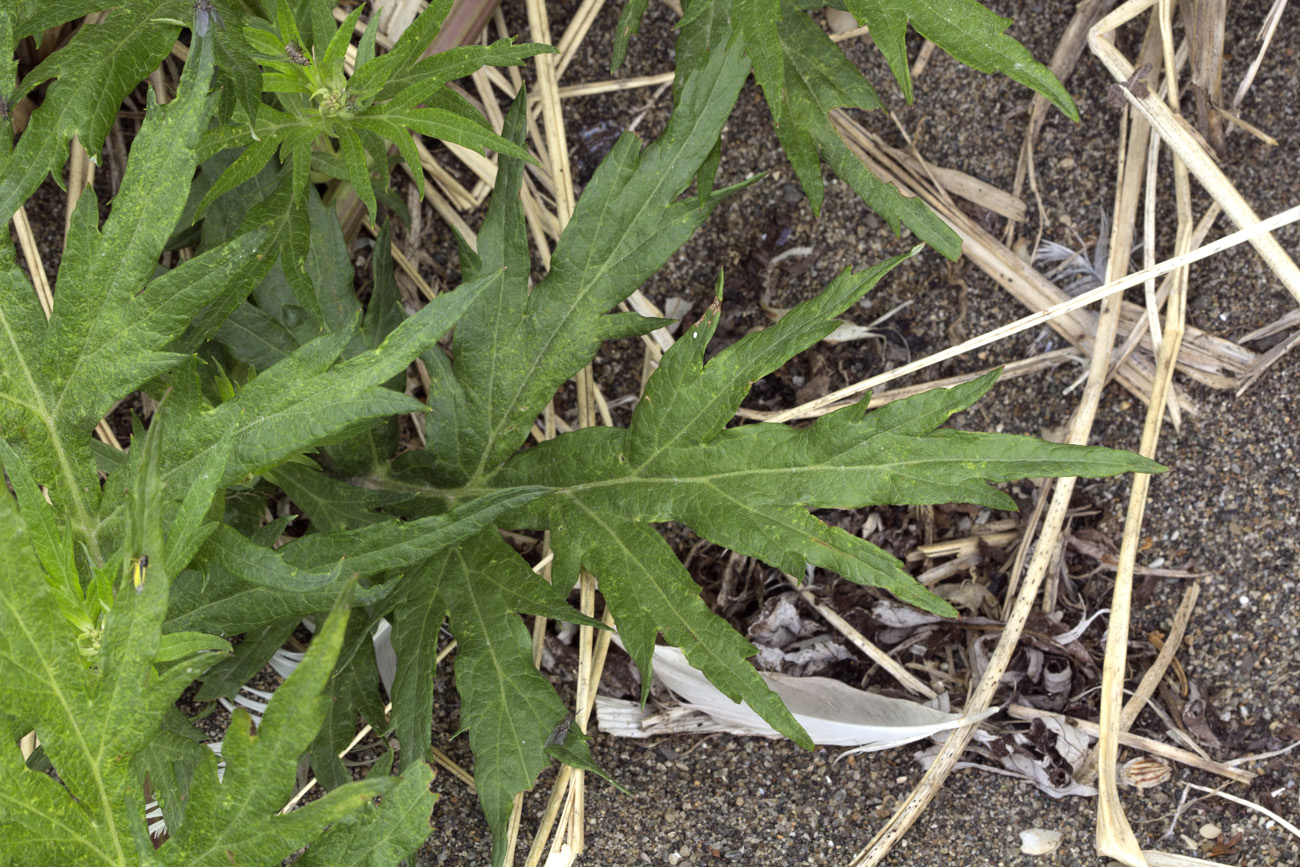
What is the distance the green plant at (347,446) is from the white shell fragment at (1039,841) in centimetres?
70

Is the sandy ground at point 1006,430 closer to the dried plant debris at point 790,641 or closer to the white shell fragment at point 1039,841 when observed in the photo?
the white shell fragment at point 1039,841

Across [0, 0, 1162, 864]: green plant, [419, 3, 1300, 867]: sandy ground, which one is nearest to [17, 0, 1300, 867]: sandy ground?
[419, 3, 1300, 867]: sandy ground

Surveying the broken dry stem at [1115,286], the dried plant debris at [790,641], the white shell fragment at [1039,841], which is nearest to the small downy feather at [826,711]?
the dried plant debris at [790,641]

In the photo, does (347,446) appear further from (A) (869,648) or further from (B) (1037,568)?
(B) (1037,568)

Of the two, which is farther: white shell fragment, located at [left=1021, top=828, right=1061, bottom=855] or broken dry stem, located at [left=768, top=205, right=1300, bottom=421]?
white shell fragment, located at [left=1021, top=828, right=1061, bottom=855]

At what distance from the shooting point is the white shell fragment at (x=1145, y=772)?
71.9 inches

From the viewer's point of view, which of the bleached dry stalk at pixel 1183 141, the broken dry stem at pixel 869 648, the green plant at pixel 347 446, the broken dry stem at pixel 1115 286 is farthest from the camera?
the broken dry stem at pixel 869 648

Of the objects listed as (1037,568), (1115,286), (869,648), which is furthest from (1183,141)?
(869,648)

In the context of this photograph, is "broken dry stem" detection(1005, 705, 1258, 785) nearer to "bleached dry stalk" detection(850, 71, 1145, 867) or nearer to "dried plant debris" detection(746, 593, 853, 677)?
"bleached dry stalk" detection(850, 71, 1145, 867)

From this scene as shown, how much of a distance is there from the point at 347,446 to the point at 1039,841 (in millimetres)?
1482

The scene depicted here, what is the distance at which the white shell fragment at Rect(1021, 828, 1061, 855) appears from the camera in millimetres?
1794

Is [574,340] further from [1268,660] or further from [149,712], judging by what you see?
[1268,660]

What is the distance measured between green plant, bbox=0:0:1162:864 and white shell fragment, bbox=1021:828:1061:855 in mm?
700

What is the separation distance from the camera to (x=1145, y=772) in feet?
6.00
